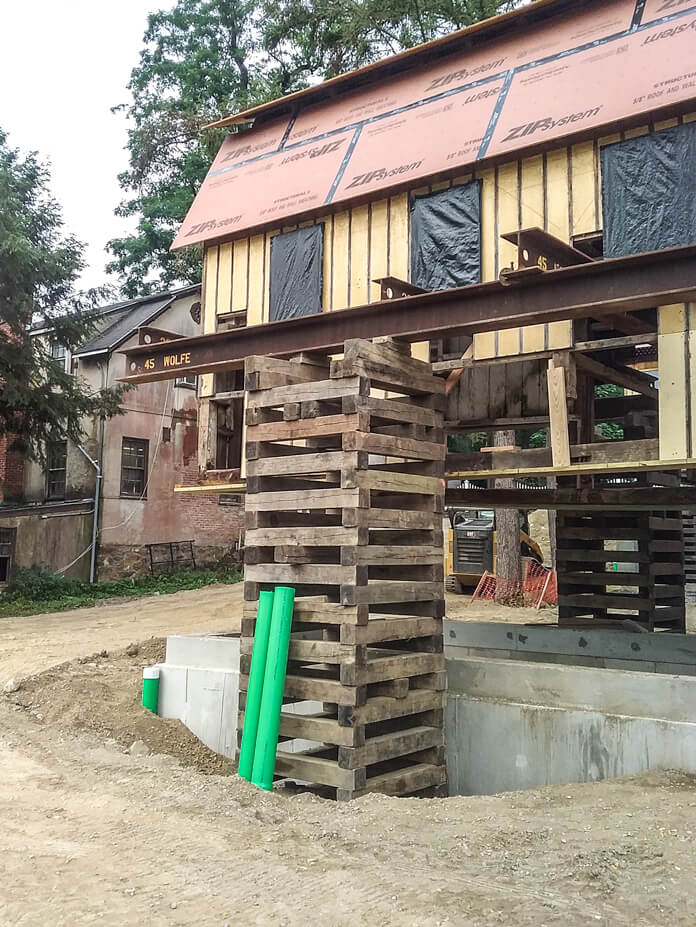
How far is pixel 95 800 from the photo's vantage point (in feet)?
22.6

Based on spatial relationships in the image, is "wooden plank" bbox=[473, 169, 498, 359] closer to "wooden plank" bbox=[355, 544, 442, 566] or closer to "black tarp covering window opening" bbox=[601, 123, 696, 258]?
"black tarp covering window opening" bbox=[601, 123, 696, 258]

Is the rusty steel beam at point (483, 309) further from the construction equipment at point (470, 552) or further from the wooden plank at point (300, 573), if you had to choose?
the construction equipment at point (470, 552)

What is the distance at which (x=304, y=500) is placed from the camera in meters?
8.39

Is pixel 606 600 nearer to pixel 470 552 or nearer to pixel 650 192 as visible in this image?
pixel 650 192

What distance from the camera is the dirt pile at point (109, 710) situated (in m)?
10.2

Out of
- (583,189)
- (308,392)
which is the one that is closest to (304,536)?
(308,392)

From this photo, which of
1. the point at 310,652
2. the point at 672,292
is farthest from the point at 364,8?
the point at 310,652

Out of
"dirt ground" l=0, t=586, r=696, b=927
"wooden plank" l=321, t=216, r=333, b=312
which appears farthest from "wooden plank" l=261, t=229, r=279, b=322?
"dirt ground" l=0, t=586, r=696, b=927

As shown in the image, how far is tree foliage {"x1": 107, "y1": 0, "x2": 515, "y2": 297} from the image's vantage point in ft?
84.5

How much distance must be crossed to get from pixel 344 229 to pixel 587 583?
6.95m

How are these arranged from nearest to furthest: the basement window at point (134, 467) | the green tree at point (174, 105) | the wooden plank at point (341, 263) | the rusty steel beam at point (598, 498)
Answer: the rusty steel beam at point (598, 498)
the wooden plank at point (341, 263)
the basement window at point (134, 467)
the green tree at point (174, 105)

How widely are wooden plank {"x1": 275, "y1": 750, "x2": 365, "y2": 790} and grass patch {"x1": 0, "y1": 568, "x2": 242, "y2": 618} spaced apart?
1385 cm

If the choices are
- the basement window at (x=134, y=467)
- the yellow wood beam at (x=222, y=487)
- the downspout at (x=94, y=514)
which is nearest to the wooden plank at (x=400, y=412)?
the yellow wood beam at (x=222, y=487)

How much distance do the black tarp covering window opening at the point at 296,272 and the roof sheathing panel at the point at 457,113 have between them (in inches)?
12.4
